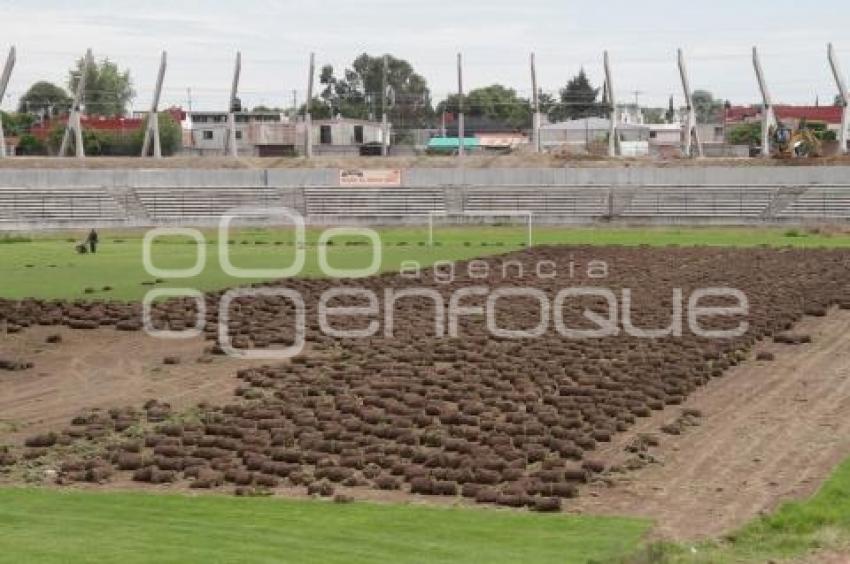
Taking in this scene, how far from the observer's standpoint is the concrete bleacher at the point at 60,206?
66.1 m

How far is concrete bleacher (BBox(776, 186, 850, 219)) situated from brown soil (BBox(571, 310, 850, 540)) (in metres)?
42.6

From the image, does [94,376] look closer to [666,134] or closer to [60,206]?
[60,206]

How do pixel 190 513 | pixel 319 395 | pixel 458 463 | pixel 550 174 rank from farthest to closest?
1. pixel 550 174
2. pixel 319 395
3. pixel 458 463
4. pixel 190 513

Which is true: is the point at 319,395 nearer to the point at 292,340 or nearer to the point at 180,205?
the point at 292,340

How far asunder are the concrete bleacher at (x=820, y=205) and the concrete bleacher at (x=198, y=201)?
25.9m

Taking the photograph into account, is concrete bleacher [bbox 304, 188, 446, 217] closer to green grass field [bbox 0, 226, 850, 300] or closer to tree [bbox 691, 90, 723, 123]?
green grass field [bbox 0, 226, 850, 300]

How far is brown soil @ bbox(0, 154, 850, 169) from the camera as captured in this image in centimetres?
7556

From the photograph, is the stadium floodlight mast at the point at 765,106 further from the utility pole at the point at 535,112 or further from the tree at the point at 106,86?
the tree at the point at 106,86

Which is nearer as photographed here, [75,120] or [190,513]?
[190,513]

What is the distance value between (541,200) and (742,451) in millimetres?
54411

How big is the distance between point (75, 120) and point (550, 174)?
91.2 ft

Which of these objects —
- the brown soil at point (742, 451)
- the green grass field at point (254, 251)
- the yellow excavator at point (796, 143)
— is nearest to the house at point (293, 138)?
the yellow excavator at point (796, 143)

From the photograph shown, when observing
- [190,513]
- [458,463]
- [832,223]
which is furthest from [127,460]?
[832,223]

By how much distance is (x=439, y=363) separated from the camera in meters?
23.8
